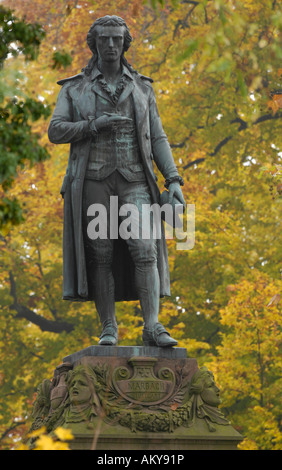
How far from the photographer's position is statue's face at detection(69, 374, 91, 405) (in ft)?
21.7

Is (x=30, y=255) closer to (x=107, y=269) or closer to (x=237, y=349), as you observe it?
(x=237, y=349)

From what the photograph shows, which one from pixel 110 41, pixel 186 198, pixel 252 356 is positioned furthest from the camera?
pixel 186 198

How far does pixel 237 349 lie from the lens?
15797 mm

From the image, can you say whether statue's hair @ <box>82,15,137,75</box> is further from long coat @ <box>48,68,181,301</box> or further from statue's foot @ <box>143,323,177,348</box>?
statue's foot @ <box>143,323,177,348</box>

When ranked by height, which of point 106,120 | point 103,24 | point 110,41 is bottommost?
point 106,120

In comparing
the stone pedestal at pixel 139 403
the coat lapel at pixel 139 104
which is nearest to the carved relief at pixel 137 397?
the stone pedestal at pixel 139 403

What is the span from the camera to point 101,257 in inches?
296

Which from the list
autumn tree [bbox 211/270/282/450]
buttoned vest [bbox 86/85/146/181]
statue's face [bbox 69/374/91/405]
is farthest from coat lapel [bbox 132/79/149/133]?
autumn tree [bbox 211/270/282/450]

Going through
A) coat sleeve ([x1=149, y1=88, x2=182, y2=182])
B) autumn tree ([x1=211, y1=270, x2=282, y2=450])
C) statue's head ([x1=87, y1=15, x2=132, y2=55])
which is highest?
autumn tree ([x1=211, y1=270, x2=282, y2=450])

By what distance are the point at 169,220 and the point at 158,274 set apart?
0.44 meters

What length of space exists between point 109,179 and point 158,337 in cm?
136

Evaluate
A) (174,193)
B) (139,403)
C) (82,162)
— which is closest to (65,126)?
(82,162)

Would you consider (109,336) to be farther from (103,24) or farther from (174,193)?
(103,24)

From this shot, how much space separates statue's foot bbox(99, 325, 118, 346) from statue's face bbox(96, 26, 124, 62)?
2173 millimetres
